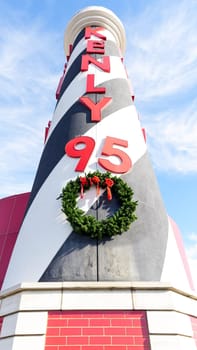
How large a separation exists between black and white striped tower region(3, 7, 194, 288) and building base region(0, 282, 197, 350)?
0.28m

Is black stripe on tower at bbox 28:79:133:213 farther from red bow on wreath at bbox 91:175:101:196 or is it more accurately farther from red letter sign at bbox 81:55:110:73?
red bow on wreath at bbox 91:175:101:196

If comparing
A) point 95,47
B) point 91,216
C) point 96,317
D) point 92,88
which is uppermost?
point 95,47

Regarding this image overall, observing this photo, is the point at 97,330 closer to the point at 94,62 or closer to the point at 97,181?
the point at 97,181

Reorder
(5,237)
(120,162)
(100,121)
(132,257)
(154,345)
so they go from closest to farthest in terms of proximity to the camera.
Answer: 1. (154,345)
2. (132,257)
3. (120,162)
4. (100,121)
5. (5,237)

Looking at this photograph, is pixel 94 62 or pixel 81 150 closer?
pixel 81 150

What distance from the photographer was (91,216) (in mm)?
3908

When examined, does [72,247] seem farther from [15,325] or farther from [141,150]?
[141,150]

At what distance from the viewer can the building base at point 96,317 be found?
2967mm

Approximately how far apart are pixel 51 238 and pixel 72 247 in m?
0.38

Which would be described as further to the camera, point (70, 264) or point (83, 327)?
point (70, 264)

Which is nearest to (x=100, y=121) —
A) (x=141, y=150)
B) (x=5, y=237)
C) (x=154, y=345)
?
(x=141, y=150)

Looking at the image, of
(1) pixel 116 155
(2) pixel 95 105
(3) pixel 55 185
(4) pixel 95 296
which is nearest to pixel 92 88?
(2) pixel 95 105

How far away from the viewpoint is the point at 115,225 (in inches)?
149

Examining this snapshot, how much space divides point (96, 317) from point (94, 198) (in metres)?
1.67
